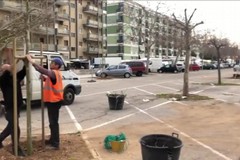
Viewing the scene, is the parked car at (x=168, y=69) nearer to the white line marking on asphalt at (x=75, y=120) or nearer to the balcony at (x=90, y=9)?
the balcony at (x=90, y=9)

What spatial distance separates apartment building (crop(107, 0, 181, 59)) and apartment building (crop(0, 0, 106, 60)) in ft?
19.8

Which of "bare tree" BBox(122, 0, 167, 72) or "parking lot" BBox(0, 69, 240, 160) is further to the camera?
"bare tree" BBox(122, 0, 167, 72)

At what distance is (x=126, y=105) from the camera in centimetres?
1570

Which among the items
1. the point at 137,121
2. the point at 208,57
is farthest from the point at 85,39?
the point at 137,121

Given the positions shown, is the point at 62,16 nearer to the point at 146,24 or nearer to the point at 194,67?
the point at 146,24

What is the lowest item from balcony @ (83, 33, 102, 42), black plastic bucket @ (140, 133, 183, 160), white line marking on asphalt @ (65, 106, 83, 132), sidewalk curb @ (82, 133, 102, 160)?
white line marking on asphalt @ (65, 106, 83, 132)

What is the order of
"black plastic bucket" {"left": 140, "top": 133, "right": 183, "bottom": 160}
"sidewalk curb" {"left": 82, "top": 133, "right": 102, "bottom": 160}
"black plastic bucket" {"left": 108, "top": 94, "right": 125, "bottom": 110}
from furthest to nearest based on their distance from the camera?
1. "black plastic bucket" {"left": 108, "top": 94, "right": 125, "bottom": 110}
2. "sidewalk curb" {"left": 82, "top": 133, "right": 102, "bottom": 160}
3. "black plastic bucket" {"left": 140, "top": 133, "right": 183, "bottom": 160}

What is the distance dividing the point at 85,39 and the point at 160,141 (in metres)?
74.5

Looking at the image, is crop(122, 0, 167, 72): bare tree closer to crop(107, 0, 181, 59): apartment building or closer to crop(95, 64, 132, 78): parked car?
crop(107, 0, 181, 59): apartment building

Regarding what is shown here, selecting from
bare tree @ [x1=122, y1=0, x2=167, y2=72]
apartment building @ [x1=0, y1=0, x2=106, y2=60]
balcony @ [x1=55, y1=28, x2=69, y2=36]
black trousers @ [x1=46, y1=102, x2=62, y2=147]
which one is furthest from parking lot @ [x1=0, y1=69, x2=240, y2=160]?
balcony @ [x1=55, y1=28, x2=69, y2=36]

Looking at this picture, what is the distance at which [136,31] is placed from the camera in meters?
69.4

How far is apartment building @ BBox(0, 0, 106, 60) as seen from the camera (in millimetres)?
67312

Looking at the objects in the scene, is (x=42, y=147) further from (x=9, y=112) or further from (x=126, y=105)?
(x=126, y=105)

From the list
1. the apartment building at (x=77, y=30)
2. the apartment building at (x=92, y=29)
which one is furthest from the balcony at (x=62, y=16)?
the apartment building at (x=92, y=29)
